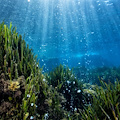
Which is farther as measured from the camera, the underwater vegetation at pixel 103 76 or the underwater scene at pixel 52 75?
the underwater vegetation at pixel 103 76

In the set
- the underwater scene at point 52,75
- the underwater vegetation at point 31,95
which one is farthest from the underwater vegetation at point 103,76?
the underwater vegetation at point 31,95

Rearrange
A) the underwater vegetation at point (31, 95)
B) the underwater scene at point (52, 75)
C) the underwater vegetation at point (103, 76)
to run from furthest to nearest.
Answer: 1. the underwater vegetation at point (103, 76)
2. the underwater scene at point (52, 75)
3. the underwater vegetation at point (31, 95)

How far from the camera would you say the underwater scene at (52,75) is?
225 centimetres

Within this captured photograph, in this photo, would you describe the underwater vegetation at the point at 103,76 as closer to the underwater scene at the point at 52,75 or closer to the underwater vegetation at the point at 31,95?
the underwater scene at the point at 52,75

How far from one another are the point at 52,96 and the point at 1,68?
1.59 meters

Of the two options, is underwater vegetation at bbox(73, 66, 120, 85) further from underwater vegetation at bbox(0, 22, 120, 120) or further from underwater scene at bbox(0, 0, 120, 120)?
underwater vegetation at bbox(0, 22, 120, 120)

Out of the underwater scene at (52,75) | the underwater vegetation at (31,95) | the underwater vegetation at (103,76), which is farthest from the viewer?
the underwater vegetation at (103,76)

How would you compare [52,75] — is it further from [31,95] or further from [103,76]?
[103,76]

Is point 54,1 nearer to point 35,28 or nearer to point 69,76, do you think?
point 35,28

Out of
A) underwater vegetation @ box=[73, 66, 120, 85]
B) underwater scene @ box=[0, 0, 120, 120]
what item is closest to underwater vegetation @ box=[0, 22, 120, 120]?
underwater scene @ box=[0, 0, 120, 120]

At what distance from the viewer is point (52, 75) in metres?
5.04

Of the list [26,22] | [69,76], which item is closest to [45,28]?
[26,22]

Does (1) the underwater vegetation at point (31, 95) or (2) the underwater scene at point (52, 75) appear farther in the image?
(2) the underwater scene at point (52, 75)

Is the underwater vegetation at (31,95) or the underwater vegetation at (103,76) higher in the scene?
the underwater vegetation at (103,76)
